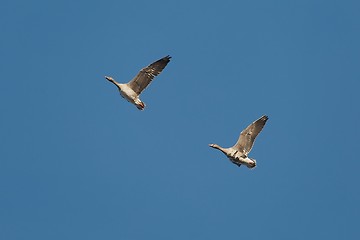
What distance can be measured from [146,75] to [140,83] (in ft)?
2.95

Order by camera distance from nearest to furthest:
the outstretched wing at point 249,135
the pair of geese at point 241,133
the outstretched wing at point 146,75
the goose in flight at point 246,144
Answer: the outstretched wing at point 249,135, the goose in flight at point 246,144, the pair of geese at point 241,133, the outstretched wing at point 146,75

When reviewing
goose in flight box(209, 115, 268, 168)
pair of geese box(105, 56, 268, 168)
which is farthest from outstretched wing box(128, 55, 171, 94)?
goose in flight box(209, 115, 268, 168)

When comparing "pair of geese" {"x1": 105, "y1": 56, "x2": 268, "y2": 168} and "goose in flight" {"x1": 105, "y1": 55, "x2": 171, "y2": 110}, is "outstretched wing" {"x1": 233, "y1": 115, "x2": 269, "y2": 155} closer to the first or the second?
"pair of geese" {"x1": 105, "y1": 56, "x2": 268, "y2": 168}

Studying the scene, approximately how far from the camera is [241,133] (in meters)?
108

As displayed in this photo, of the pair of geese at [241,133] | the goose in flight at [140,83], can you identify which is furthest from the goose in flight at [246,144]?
the goose in flight at [140,83]

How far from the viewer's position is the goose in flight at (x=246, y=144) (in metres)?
107

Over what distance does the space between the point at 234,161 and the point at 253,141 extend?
7.54 feet

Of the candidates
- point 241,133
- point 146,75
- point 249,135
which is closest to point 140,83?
point 146,75

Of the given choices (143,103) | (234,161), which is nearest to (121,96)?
(143,103)

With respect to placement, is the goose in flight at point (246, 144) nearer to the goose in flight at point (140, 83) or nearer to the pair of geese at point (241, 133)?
the pair of geese at point (241, 133)

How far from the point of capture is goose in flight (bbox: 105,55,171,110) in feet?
354

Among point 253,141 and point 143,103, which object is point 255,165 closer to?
point 253,141

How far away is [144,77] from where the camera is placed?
108688mm

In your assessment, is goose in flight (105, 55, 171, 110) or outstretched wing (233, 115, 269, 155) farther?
goose in flight (105, 55, 171, 110)
